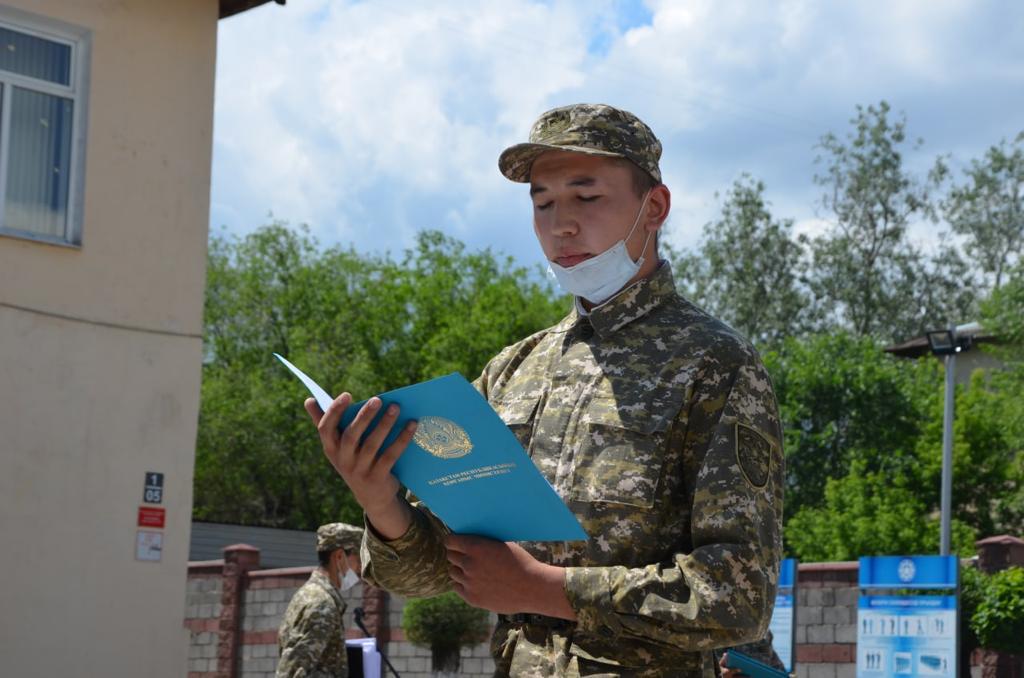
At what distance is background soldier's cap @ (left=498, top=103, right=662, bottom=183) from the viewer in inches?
118

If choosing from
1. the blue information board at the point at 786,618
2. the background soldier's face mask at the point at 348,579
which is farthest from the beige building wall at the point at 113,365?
the blue information board at the point at 786,618

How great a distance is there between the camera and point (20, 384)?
38.4ft

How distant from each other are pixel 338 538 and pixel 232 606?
12291 mm

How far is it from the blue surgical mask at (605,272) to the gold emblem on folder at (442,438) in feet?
2.04

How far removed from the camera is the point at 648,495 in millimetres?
2764

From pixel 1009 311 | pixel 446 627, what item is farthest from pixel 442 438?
pixel 1009 311

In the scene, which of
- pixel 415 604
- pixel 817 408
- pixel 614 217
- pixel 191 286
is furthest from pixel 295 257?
pixel 614 217

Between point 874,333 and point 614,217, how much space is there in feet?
138

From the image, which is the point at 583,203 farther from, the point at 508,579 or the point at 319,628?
the point at 319,628

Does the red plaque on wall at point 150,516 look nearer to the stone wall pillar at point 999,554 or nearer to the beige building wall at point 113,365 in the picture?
the beige building wall at point 113,365

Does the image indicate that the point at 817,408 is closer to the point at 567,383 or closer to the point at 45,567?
the point at 45,567

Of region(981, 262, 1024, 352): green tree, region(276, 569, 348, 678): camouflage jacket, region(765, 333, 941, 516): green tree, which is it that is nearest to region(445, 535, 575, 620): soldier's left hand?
region(276, 569, 348, 678): camouflage jacket

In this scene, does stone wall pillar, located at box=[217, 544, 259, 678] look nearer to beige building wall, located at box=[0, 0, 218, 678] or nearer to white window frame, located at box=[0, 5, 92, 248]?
beige building wall, located at box=[0, 0, 218, 678]

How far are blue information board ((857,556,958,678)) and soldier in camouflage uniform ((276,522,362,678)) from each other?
5593 millimetres
